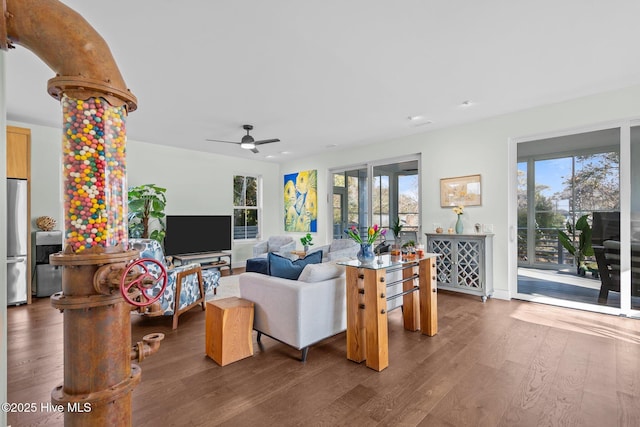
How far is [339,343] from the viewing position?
2.96m

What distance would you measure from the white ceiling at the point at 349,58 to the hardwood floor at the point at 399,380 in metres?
2.64

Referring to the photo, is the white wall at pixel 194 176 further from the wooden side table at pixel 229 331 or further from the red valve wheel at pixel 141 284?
the red valve wheel at pixel 141 284

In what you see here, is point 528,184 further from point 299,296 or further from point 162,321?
point 162,321

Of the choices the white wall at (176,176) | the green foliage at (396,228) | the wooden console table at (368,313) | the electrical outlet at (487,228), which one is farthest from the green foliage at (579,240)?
the white wall at (176,176)

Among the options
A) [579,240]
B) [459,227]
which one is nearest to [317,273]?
[459,227]

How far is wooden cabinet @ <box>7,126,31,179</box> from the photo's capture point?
423 cm

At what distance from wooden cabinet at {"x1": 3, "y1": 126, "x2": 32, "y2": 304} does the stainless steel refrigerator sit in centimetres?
7

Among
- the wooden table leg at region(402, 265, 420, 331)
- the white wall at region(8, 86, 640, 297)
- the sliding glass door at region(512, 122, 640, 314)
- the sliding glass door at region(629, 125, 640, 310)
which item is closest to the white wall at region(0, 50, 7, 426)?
the wooden table leg at region(402, 265, 420, 331)

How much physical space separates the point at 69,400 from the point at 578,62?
4.29 meters

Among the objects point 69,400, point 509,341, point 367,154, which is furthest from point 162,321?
point 367,154

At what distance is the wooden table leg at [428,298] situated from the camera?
3.08m

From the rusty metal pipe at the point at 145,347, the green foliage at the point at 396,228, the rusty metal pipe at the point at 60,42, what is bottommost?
the rusty metal pipe at the point at 145,347

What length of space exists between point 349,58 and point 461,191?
3038mm

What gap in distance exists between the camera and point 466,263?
4492mm
